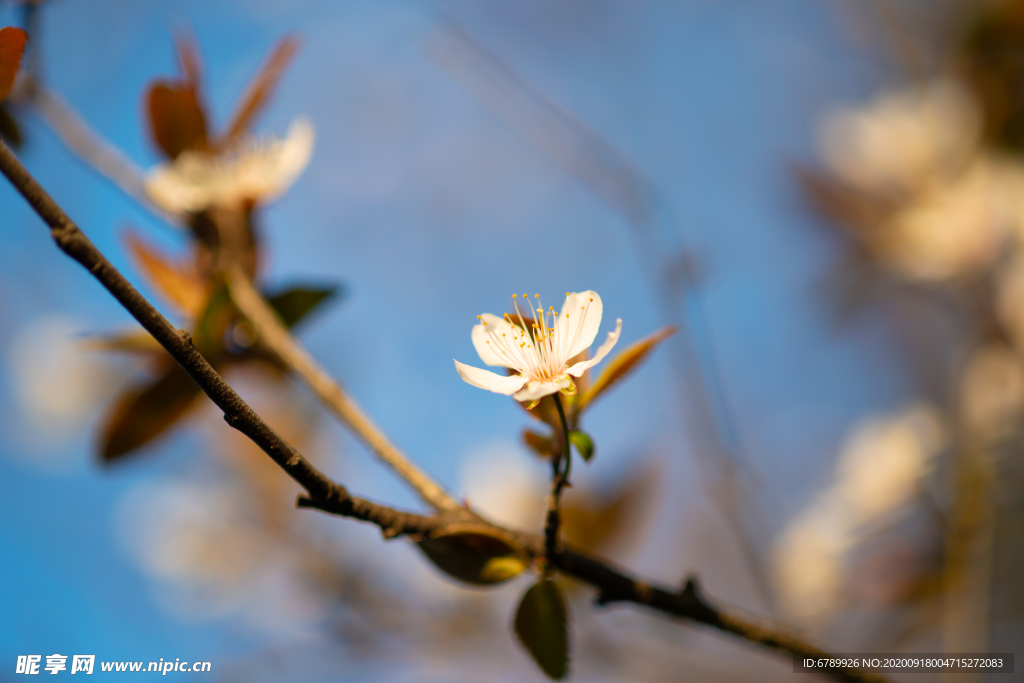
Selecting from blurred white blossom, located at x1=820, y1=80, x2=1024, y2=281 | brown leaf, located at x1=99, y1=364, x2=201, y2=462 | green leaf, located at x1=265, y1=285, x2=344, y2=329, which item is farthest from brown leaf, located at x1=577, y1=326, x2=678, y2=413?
blurred white blossom, located at x1=820, y1=80, x2=1024, y2=281

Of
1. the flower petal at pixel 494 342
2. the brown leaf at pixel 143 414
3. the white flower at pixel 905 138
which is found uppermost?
the white flower at pixel 905 138

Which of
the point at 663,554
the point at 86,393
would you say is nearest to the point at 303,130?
the point at 86,393

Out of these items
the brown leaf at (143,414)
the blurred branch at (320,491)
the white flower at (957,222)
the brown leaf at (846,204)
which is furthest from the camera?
the brown leaf at (846,204)

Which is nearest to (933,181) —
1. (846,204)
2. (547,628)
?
(846,204)

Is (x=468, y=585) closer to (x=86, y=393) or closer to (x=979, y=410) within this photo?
(x=979, y=410)

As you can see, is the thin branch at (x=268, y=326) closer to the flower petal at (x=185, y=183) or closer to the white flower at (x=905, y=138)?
the flower petal at (x=185, y=183)

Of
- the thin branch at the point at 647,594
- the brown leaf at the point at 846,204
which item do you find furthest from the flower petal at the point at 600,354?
the brown leaf at the point at 846,204

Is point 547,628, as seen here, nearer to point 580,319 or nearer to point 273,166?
point 580,319
